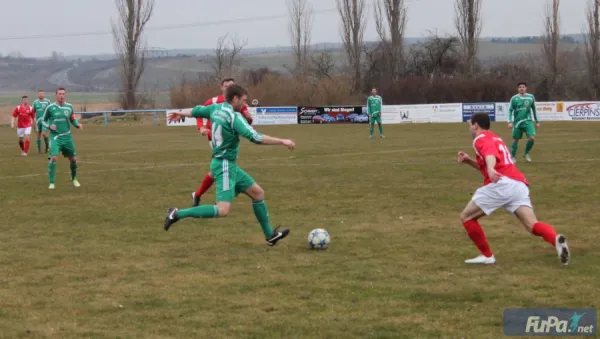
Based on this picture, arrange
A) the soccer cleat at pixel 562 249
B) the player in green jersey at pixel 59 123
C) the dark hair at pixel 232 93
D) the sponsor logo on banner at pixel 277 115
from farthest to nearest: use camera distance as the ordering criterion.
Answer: the sponsor logo on banner at pixel 277 115
the player in green jersey at pixel 59 123
the dark hair at pixel 232 93
the soccer cleat at pixel 562 249

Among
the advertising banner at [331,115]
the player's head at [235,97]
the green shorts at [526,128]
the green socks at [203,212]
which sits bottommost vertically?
the advertising banner at [331,115]

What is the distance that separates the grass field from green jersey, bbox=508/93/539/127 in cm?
236

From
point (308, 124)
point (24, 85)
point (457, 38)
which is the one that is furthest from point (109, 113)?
point (24, 85)

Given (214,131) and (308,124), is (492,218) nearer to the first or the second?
(214,131)

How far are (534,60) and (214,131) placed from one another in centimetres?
5899

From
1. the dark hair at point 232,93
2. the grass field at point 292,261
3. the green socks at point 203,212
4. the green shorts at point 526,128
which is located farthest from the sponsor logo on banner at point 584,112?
the green socks at point 203,212

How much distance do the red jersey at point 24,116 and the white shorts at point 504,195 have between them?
23.0 m

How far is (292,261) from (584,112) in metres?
39.9

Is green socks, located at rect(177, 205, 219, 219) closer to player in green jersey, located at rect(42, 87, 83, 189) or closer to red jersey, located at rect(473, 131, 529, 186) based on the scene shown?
red jersey, located at rect(473, 131, 529, 186)

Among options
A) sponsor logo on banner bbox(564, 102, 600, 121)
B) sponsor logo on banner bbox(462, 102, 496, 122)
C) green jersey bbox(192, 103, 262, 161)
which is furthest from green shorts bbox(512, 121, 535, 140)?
sponsor logo on banner bbox(462, 102, 496, 122)

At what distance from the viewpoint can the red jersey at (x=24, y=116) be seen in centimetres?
2933

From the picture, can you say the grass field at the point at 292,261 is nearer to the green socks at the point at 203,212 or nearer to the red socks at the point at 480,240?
the red socks at the point at 480,240

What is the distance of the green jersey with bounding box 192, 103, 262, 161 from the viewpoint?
10125 mm

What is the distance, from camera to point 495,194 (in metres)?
9.30
